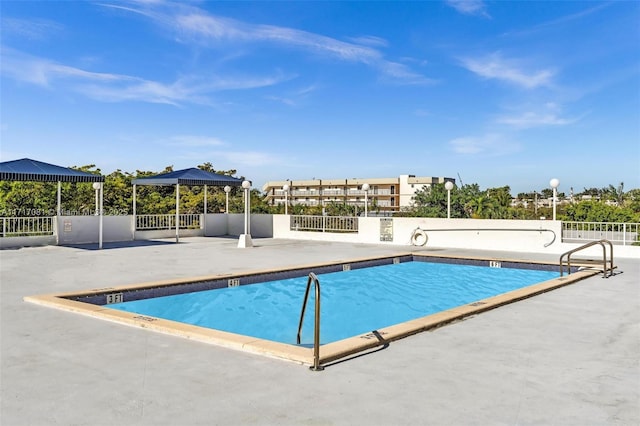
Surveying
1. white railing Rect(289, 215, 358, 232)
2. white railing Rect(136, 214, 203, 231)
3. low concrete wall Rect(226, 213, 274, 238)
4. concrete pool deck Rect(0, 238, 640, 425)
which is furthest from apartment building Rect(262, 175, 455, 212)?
concrete pool deck Rect(0, 238, 640, 425)

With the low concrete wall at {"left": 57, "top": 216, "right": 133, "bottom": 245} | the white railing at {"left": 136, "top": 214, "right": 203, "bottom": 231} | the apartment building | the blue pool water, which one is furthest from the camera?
the apartment building

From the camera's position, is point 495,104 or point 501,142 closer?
point 495,104

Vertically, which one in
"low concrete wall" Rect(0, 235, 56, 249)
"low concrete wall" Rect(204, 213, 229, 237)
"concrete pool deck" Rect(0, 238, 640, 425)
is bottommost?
"concrete pool deck" Rect(0, 238, 640, 425)

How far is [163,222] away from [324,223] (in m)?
5.80

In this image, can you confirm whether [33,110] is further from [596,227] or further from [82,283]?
[596,227]

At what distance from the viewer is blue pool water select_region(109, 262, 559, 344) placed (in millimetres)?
6562

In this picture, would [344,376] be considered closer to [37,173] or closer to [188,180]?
[37,173]

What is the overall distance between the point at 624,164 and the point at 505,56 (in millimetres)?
12937

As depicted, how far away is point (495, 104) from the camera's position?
25.4m

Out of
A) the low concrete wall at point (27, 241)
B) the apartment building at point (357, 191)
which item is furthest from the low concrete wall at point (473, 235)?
the apartment building at point (357, 191)

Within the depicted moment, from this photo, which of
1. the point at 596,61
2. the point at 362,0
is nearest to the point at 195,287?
the point at 362,0

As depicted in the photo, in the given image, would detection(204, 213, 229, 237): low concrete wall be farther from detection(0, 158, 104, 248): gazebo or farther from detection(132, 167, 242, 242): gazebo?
detection(0, 158, 104, 248): gazebo

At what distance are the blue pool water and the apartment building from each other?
201 ft

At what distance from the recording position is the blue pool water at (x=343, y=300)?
6.56m
